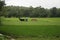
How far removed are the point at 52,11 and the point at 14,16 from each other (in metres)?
15.1

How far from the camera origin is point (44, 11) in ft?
227

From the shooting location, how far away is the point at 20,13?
63125mm

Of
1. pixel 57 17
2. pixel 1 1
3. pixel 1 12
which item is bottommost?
pixel 57 17

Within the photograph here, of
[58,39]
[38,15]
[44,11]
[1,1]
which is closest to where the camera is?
[58,39]

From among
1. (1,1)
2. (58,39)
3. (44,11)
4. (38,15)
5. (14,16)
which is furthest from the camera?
(44,11)

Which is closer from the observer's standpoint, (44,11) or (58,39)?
(58,39)

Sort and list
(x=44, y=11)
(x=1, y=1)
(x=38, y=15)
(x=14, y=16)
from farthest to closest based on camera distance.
A: (x=44, y=11), (x=38, y=15), (x=14, y=16), (x=1, y=1)

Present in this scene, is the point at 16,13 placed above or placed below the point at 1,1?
below

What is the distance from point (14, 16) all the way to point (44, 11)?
1458 cm

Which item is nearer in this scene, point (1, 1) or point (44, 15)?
point (1, 1)

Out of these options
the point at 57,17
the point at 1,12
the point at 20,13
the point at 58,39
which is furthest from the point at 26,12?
the point at 58,39

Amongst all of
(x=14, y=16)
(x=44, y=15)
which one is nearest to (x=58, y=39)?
(x=14, y=16)

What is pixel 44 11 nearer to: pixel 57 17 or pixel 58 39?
pixel 57 17

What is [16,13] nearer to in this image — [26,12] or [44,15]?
[26,12]
